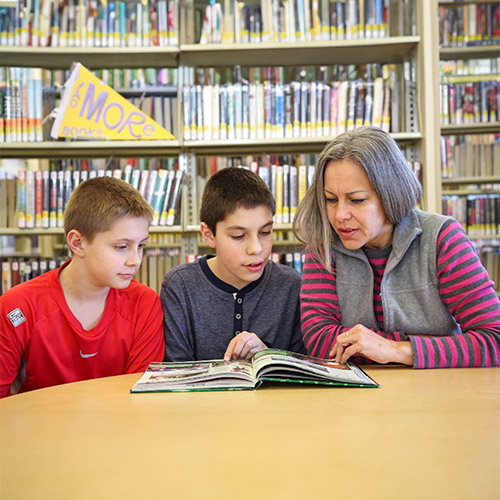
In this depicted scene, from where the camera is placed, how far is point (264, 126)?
282 cm

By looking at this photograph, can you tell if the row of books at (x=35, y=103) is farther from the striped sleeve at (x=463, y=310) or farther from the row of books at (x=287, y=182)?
the striped sleeve at (x=463, y=310)

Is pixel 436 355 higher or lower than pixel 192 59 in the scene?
lower

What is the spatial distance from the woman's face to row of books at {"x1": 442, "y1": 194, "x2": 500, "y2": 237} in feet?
7.15

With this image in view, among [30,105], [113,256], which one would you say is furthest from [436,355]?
[30,105]

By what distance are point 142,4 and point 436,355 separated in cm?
236

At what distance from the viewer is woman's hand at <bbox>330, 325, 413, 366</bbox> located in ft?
3.81

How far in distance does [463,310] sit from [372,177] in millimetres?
348

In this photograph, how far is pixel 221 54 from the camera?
282cm

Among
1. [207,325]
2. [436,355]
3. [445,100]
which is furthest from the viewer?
[445,100]

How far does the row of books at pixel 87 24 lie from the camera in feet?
9.29

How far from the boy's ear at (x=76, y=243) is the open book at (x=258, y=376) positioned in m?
0.54

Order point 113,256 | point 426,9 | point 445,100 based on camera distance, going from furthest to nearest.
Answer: point 445,100 < point 426,9 < point 113,256

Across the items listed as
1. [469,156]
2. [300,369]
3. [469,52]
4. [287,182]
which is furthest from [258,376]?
[469,52]

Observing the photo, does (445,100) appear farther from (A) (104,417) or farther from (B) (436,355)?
(A) (104,417)
